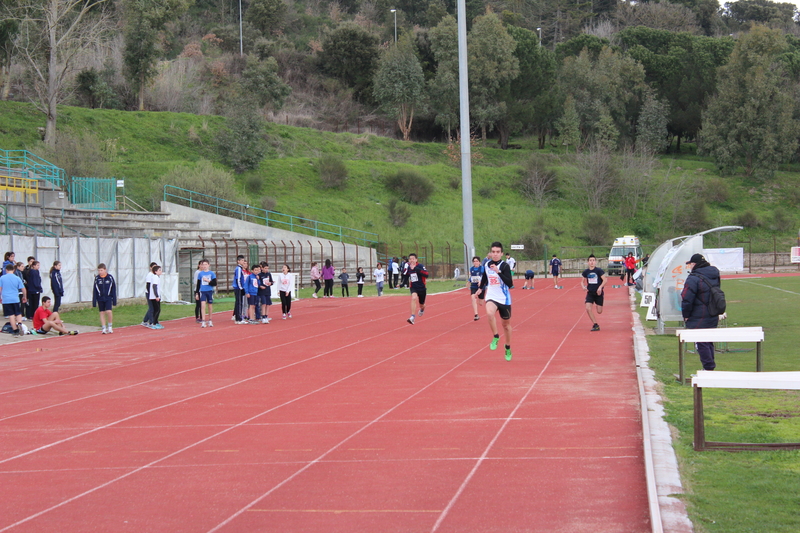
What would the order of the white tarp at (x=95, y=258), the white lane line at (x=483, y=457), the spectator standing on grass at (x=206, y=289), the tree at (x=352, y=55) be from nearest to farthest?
1. the white lane line at (x=483, y=457)
2. the spectator standing on grass at (x=206, y=289)
3. the white tarp at (x=95, y=258)
4. the tree at (x=352, y=55)

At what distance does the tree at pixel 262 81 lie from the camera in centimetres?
6625

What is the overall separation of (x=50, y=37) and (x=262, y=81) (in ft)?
74.8

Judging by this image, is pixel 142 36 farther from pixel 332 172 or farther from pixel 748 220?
pixel 748 220

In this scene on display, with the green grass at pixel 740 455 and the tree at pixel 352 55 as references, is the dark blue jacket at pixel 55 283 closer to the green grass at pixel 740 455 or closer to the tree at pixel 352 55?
the green grass at pixel 740 455

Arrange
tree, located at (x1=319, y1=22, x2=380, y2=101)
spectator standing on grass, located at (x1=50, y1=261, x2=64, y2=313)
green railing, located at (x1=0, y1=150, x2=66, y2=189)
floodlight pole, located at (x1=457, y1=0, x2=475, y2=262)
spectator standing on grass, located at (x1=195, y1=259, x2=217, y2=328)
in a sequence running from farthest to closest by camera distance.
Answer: tree, located at (x1=319, y1=22, x2=380, y2=101)
floodlight pole, located at (x1=457, y1=0, x2=475, y2=262)
green railing, located at (x1=0, y1=150, x2=66, y2=189)
spectator standing on grass, located at (x1=50, y1=261, x2=64, y2=313)
spectator standing on grass, located at (x1=195, y1=259, x2=217, y2=328)

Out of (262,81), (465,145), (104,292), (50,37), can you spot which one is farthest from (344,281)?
(262,81)

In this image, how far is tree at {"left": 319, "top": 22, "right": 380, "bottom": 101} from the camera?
76.6 meters

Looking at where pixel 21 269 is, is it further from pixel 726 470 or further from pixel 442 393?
pixel 726 470

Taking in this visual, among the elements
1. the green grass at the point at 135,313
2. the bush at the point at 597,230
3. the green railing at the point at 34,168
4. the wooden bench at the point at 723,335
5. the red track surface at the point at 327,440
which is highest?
the green railing at the point at 34,168

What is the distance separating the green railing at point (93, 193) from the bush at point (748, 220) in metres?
49.1

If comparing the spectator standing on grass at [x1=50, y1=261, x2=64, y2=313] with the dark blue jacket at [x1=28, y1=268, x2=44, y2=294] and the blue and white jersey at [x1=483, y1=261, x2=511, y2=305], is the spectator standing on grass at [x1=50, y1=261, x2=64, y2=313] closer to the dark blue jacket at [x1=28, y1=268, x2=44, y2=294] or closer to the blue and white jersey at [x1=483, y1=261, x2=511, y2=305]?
the dark blue jacket at [x1=28, y1=268, x2=44, y2=294]

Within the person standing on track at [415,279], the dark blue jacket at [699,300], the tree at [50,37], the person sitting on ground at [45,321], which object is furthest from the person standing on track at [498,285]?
the tree at [50,37]

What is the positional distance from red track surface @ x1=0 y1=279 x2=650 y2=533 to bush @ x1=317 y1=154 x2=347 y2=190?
4300 centimetres

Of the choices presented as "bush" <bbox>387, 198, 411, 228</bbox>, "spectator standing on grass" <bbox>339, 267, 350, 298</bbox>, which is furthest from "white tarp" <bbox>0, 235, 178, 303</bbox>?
"bush" <bbox>387, 198, 411, 228</bbox>
